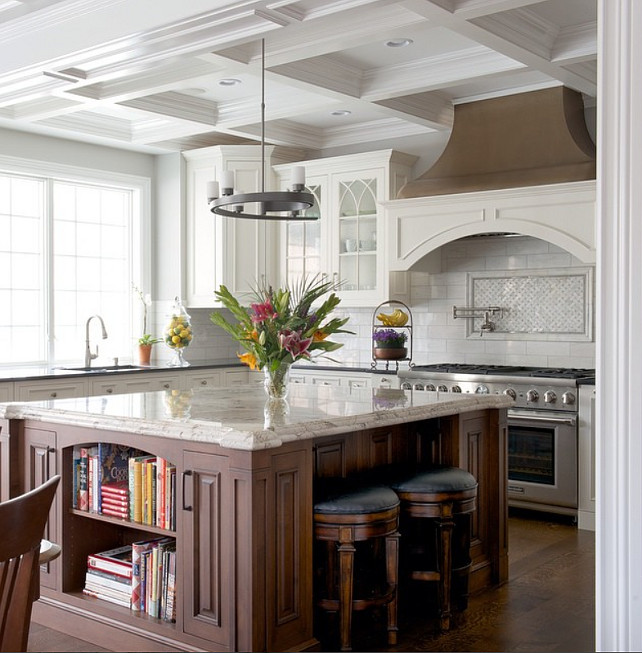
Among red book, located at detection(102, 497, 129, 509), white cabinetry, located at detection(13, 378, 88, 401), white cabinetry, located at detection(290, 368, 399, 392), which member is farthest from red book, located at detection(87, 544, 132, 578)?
white cabinetry, located at detection(290, 368, 399, 392)

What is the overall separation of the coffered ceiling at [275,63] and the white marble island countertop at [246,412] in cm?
174

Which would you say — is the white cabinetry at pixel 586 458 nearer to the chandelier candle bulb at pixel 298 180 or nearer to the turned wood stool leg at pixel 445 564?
the turned wood stool leg at pixel 445 564

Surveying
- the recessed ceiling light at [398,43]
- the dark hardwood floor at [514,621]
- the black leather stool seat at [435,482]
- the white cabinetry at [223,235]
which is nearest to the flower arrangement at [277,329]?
the black leather stool seat at [435,482]

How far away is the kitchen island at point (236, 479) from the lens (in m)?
3.02

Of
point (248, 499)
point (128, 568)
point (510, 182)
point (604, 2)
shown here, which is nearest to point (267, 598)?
point (248, 499)

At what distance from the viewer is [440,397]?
4.07 m

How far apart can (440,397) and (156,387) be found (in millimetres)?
3085

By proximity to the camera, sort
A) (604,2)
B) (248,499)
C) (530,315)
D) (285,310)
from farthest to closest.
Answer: (530,315) < (285,310) < (248,499) < (604,2)

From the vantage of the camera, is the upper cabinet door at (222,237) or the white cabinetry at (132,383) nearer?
the white cabinetry at (132,383)

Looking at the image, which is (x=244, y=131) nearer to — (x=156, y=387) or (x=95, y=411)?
(x=156, y=387)

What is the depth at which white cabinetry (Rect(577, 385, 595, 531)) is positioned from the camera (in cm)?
524

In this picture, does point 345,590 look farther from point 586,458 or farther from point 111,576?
point 586,458

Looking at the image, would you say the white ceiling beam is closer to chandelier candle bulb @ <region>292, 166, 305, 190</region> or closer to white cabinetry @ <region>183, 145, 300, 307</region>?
chandelier candle bulb @ <region>292, 166, 305, 190</region>

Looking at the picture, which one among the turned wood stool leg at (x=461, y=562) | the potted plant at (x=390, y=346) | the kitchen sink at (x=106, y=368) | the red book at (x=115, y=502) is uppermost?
the potted plant at (x=390, y=346)
